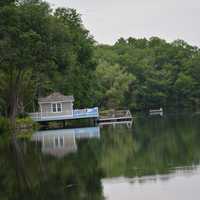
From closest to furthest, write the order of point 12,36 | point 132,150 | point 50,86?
point 132,150 < point 12,36 < point 50,86

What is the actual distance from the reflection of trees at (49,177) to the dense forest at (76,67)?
20331 mm

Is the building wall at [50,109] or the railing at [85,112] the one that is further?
the building wall at [50,109]

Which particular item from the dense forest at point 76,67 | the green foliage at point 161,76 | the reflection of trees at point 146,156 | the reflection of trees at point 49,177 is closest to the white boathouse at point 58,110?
the dense forest at point 76,67

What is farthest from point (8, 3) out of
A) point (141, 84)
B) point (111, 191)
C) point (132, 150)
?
point (141, 84)

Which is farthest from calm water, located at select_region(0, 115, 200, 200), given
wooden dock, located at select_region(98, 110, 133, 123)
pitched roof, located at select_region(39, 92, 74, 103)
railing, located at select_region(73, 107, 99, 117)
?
wooden dock, located at select_region(98, 110, 133, 123)

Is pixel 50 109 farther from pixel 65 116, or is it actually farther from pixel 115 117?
pixel 115 117

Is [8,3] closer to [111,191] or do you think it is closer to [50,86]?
[50,86]

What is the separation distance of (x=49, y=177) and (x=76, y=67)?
154 feet

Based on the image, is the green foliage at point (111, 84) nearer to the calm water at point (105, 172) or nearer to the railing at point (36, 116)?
the railing at point (36, 116)

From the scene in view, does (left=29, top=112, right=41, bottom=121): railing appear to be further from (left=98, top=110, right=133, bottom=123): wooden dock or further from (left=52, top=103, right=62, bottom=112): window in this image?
(left=98, top=110, right=133, bottom=123): wooden dock

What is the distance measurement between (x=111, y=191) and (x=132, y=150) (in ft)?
36.8

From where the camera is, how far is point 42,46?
47.1m

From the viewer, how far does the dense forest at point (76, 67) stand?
46.3 metres

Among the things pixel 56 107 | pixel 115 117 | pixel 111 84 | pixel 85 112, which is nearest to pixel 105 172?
pixel 85 112
